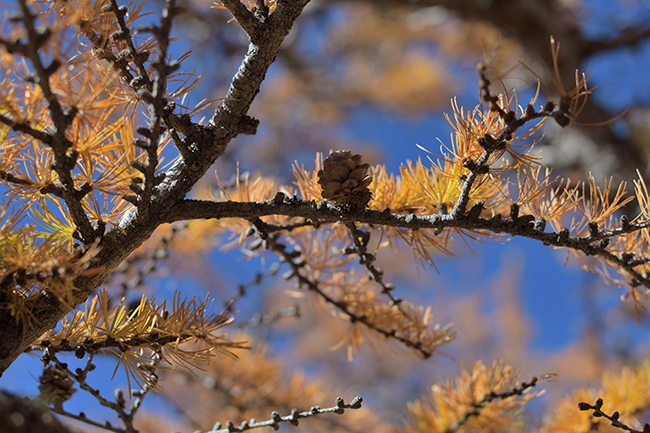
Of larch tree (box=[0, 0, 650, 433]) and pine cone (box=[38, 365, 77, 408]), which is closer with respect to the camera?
larch tree (box=[0, 0, 650, 433])

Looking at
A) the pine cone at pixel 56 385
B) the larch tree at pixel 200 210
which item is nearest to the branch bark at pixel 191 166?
the larch tree at pixel 200 210

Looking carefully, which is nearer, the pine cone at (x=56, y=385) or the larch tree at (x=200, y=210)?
the larch tree at (x=200, y=210)

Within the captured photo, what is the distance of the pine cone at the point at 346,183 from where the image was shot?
387mm

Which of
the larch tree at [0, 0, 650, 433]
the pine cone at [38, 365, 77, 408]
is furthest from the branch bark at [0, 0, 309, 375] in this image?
the pine cone at [38, 365, 77, 408]

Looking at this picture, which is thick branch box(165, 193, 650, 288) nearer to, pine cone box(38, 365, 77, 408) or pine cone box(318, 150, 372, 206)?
pine cone box(318, 150, 372, 206)

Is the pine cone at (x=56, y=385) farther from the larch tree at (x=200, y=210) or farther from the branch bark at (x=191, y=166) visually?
the branch bark at (x=191, y=166)

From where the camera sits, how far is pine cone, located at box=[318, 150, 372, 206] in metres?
0.39

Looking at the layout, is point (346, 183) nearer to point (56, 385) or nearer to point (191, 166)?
point (191, 166)

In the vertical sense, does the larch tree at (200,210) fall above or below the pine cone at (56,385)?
above

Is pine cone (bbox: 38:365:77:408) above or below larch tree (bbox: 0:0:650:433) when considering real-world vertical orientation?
below

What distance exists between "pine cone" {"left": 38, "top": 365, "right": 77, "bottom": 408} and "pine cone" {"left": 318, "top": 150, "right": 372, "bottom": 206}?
0.34 meters

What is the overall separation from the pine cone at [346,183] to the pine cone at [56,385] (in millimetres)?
344

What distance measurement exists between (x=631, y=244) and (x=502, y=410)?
0.30 m

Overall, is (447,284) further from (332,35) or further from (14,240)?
(14,240)
